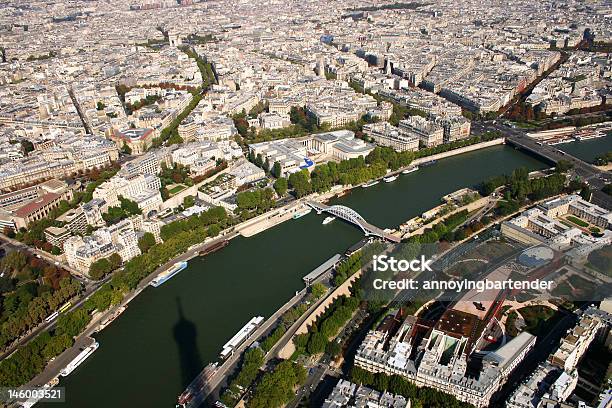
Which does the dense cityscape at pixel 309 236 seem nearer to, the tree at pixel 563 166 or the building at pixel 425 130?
the building at pixel 425 130

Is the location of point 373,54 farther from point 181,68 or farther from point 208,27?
point 208,27

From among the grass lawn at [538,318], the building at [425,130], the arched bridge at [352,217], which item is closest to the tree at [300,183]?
the arched bridge at [352,217]

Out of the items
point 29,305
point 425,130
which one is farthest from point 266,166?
point 29,305

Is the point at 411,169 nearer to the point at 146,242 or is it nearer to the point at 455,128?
the point at 455,128

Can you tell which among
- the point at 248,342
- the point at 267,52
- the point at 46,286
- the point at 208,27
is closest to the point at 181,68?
the point at 267,52

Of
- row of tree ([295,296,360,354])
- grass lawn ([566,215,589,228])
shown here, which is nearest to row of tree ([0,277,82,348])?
row of tree ([295,296,360,354])

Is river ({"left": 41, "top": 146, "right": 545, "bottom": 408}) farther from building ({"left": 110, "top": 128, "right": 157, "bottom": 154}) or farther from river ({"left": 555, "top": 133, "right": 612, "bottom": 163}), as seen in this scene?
building ({"left": 110, "top": 128, "right": 157, "bottom": 154})
